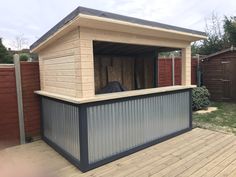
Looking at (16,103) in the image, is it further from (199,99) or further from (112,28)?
(199,99)

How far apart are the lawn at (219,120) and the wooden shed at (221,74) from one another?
1040 millimetres

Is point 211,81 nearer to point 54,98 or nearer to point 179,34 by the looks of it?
point 179,34

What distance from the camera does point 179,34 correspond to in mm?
3932

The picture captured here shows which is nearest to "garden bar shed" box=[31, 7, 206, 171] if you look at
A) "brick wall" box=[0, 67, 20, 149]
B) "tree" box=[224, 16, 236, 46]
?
"brick wall" box=[0, 67, 20, 149]

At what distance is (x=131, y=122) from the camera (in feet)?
11.7

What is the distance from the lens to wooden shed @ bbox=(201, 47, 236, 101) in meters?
7.61

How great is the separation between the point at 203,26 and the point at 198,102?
12926mm

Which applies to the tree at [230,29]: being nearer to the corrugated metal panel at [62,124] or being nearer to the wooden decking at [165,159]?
the wooden decking at [165,159]

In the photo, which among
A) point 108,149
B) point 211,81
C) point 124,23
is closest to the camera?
point 124,23

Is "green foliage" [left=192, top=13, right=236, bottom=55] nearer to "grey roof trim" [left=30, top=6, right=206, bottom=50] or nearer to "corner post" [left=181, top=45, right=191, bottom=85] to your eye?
"corner post" [left=181, top=45, right=191, bottom=85]

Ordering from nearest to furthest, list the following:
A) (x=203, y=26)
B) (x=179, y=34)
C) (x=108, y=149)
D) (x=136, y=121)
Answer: (x=108, y=149) → (x=136, y=121) → (x=179, y=34) → (x=203, y=26)

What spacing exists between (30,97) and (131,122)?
216 centimetres

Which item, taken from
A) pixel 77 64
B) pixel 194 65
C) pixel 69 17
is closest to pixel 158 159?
pixel 77 64

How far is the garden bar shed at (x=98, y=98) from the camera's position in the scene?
2.91 meters
